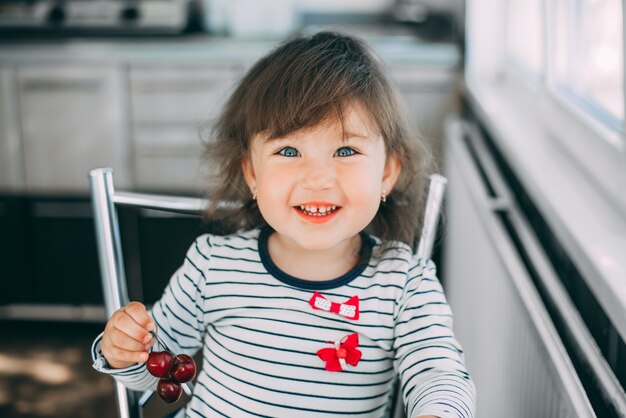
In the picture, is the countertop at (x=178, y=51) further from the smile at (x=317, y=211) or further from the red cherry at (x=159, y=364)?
the red cherry at (x=159, y=364)

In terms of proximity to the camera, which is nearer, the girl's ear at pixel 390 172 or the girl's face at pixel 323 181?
the girl's face at pixel 323 181

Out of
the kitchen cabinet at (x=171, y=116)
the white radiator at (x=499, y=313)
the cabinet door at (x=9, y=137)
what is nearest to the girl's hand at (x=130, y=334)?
the white radiator at (x=499, y=313)

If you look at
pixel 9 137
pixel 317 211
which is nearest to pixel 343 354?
pixel 317 211

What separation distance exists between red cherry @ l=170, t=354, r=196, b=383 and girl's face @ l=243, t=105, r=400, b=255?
208mm

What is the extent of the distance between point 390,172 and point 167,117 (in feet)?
6.53

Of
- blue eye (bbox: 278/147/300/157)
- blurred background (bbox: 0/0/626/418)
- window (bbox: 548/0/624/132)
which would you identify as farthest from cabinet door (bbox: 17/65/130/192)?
blue eye (bbox: 278/147/300/157)

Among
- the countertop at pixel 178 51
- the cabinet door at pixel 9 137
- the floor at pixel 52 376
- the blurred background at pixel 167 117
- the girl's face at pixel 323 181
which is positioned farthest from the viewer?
the cabinet door at pixel 9 137

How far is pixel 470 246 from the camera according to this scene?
193 centimetres

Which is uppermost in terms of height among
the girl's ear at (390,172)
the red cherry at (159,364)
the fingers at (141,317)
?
the girl's ear at (390,172)

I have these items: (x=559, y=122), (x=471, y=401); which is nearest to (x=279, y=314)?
(x=471, y=401)

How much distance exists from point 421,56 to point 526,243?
5.36 feet

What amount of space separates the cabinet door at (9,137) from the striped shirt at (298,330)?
6.93 ft

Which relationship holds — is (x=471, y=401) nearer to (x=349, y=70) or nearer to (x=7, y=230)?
(x=349, y=70)

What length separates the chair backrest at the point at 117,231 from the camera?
1245mm
